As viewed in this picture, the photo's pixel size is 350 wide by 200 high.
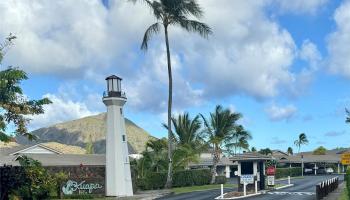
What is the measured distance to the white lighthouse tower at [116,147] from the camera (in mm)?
40406

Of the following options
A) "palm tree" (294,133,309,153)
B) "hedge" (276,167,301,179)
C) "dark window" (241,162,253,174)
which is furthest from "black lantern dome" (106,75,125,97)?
"palm tree" (294,133,309,153)

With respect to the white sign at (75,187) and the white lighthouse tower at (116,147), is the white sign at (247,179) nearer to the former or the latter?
the white lighthouse tower at (116,147)

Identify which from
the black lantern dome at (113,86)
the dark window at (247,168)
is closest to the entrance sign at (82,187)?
the black lantern dome at (113,86)

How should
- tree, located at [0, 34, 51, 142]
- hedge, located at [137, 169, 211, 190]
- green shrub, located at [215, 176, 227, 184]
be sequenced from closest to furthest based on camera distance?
tree, located at [0, 34, 51, 142] → hedge, located at [137, 169, 211, 190] → green shrub, located at [215, 176, 227, 184]

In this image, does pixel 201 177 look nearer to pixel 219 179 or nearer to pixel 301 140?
pixel 219 179

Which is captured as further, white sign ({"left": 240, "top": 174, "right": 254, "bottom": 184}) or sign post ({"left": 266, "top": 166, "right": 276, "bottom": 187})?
sign post ({"left": 266, "top": 166, "right": 276, "bottom": 187})

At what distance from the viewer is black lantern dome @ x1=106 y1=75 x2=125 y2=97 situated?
4103 cm

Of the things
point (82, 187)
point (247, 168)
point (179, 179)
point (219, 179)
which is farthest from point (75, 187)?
point (219, 179)

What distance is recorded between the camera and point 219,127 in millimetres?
60062

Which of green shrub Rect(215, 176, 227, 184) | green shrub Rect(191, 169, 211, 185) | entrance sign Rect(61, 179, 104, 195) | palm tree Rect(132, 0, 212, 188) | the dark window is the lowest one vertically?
green shrub Rect(215, 176, 227, 184)

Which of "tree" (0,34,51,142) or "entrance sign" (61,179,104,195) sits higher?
"tree" (0,34,51,142)

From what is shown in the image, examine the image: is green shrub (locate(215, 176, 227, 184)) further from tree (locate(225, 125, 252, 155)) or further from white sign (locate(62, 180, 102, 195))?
white sign (locate(62, 180, 102, 195))

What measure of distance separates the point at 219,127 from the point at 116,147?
71.0ft

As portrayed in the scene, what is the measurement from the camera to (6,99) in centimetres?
2616
